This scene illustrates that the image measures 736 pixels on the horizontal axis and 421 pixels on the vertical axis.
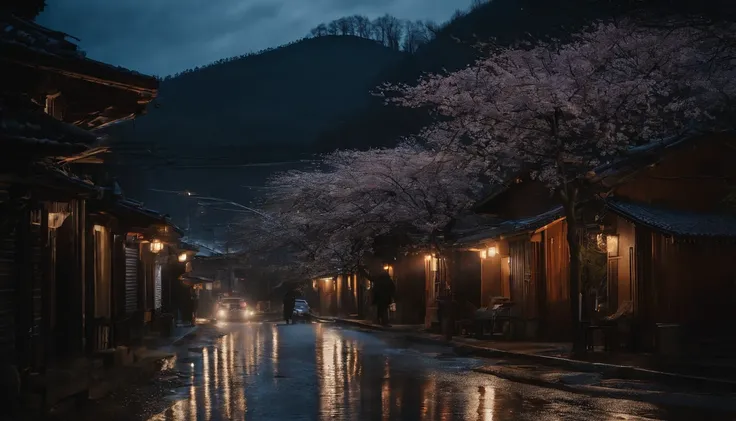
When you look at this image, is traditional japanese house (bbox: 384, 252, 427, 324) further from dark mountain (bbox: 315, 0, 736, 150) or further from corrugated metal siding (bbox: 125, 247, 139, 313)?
corrugated metal siding (bbox: 125, 247, 139, 313)

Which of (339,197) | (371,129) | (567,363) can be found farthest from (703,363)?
(371,129)

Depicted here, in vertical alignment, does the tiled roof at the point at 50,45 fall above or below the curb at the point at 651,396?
above

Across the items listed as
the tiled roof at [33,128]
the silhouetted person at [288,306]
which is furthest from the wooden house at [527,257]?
the silhouetted person at [288,306]

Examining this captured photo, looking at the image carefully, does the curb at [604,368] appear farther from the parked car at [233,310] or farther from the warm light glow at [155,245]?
the parked car at [233,310]

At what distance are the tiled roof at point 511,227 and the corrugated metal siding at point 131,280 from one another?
43.6 ft

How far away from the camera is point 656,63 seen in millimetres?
24344

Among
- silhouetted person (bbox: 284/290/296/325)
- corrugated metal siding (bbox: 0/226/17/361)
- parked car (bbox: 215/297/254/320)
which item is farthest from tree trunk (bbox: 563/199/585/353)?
parked car (bbox: 215/297/254/320)

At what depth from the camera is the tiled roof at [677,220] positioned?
24.2 meters

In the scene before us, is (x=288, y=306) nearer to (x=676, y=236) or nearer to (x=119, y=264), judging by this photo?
(x=119, y=264)

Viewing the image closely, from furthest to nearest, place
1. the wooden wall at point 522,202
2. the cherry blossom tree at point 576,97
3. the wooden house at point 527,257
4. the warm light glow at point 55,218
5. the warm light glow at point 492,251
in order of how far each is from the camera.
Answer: the warm light glow at point 492,251, the wooden wall at point 522,202, the wooden house at point 527,257, the cherry blossom tree at point 576,97, the warm light glow at point 55,218

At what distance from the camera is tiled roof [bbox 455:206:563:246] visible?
30362mm

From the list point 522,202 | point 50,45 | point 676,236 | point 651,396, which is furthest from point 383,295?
point 50,45

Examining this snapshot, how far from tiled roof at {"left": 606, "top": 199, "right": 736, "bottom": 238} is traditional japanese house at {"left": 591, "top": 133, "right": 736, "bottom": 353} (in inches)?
1.1

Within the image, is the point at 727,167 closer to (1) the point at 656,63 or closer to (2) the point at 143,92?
(1) the point at 656,63
